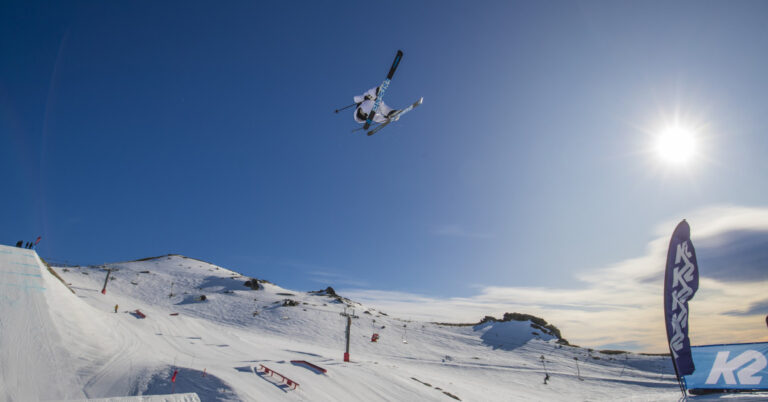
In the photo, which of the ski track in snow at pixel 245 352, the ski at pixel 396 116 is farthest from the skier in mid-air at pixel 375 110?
the ski track in snow at pixel 245 352

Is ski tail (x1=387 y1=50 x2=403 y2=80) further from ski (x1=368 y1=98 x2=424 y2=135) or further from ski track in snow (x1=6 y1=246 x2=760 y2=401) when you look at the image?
ski track in snow (x1=6 y1=246 x2=760 y2=401)

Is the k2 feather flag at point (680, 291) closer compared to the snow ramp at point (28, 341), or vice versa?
the snow ramp at point (28, 341)

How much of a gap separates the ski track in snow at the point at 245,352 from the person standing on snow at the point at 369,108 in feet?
47.8

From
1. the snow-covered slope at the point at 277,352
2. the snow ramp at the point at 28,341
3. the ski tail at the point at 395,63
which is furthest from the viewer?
the snow-covered slope at the point at 277,352

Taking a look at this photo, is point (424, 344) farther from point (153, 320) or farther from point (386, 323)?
point (153, 320)

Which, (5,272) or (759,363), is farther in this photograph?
(5,272)

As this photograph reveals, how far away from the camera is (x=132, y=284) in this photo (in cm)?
5506

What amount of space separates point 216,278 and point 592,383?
73.2 meters

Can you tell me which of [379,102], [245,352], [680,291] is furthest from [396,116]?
[245,352]

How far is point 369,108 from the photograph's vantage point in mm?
15688

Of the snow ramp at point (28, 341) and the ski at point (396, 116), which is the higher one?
the ski at point (396, 116)

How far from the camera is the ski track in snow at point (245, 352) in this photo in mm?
13273

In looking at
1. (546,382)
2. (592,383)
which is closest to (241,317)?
(546,382)

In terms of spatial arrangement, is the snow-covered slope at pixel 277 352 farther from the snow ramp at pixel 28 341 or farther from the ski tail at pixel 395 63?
the ski tail at pixel 395 63
